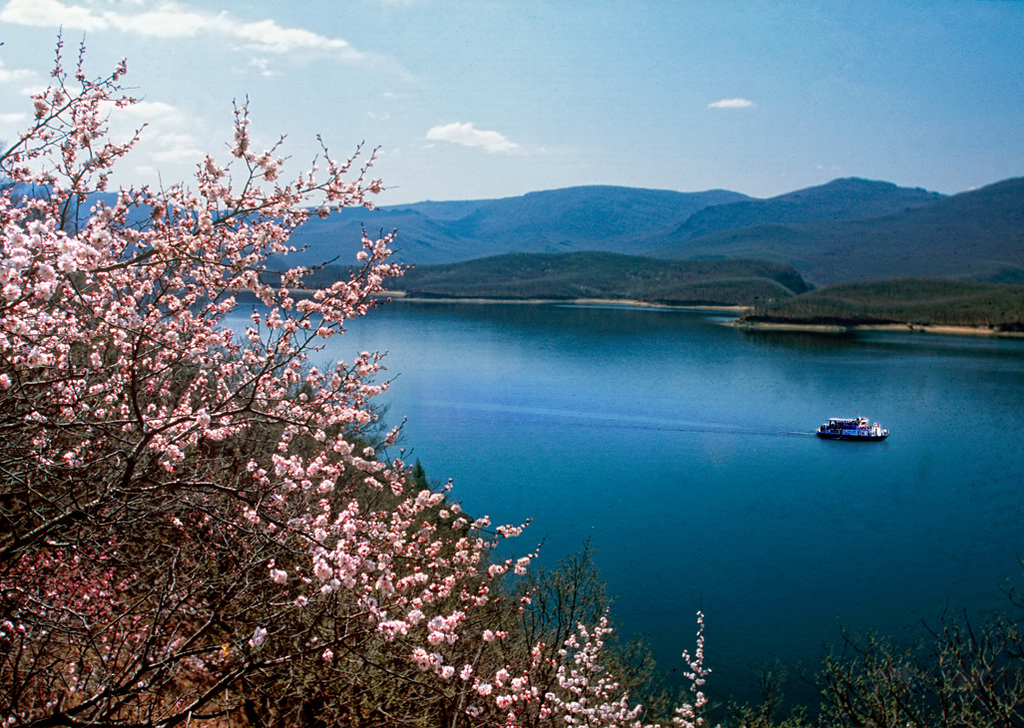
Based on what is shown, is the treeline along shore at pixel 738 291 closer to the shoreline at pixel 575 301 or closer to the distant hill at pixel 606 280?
the distant hill at pixel 606 280

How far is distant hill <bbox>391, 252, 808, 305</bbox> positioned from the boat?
86.8 meters

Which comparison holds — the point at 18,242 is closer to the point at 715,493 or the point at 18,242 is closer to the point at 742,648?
the point at 742,648

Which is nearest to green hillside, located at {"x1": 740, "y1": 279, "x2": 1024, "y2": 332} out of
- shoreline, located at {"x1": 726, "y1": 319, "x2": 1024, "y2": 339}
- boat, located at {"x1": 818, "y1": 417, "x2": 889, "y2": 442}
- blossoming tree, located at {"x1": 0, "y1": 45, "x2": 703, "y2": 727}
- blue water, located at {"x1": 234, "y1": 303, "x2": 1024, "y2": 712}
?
shoreline, located at {"x1": 726, "y1": 319, "x2": 1024, "y2": 339}

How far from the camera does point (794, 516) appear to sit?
23953mm

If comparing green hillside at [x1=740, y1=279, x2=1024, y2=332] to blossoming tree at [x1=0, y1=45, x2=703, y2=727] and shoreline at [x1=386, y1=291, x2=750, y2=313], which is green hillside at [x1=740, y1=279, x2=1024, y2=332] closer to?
shoreline at [x1=386, y1=291, x2=750, y2=313]

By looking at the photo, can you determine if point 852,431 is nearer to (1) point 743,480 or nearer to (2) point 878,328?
(1) point 743,480

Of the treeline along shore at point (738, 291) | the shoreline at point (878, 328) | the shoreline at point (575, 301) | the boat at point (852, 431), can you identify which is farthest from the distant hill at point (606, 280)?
the boat at point (852, 431)

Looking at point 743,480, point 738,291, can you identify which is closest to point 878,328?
point 738,291

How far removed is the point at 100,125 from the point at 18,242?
2.82m

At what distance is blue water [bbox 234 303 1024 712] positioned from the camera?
18317 mm

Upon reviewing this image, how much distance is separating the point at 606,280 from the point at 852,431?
116 metres

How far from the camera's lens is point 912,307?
302 ft

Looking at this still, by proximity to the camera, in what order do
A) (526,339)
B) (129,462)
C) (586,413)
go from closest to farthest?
(129,462) → (586,413) → (526,339)

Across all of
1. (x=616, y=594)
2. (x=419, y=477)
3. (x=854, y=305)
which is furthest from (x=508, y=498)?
(x=854, y=305)
